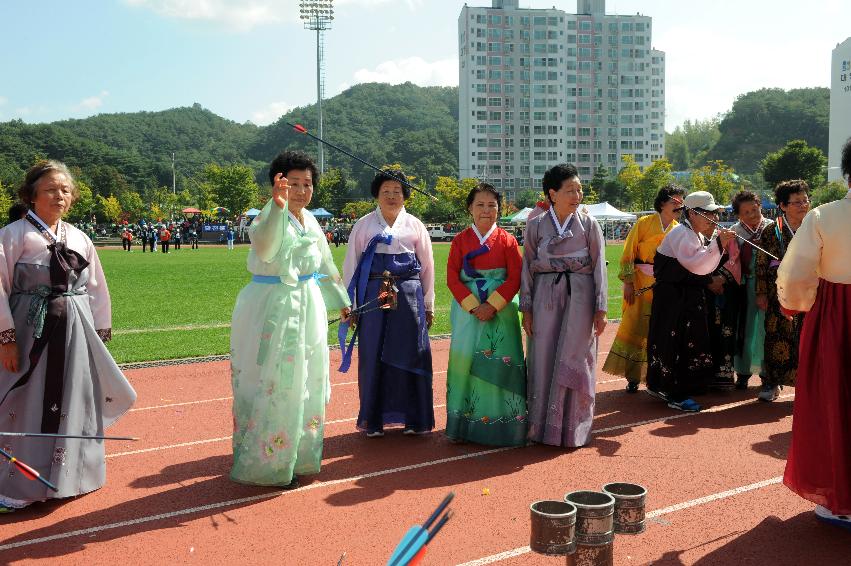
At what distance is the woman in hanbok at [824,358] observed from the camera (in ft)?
13.0

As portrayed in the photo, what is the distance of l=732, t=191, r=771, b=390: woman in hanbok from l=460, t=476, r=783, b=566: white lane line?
290 centimetres

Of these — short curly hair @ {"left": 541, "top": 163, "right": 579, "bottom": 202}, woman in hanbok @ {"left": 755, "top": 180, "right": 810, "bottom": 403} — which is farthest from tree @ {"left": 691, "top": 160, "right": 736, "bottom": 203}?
short curly hair @ {"left": 541, "top": 163, "right": 579, "bottom": 202}

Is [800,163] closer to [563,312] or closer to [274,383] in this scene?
[563,312]

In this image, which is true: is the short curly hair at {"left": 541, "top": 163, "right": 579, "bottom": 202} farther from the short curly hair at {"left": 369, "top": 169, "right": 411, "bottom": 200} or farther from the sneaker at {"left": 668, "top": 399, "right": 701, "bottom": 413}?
the sneaker at {"left": 668, "top": 399, "right": 701, "bottom": 413}

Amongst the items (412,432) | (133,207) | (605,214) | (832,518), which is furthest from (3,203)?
(832,518)

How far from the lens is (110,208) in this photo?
251 ft

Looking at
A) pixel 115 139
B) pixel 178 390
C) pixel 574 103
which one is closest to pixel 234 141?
pixel 115 139

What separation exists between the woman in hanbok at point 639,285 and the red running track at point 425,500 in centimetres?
92

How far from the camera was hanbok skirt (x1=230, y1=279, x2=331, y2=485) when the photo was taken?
475cm

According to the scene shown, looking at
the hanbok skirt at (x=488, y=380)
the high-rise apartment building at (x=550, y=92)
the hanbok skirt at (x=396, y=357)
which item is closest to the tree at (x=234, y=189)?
the high-rise apartment building at (x=550, y=92)

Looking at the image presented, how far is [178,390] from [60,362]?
10.7 ft

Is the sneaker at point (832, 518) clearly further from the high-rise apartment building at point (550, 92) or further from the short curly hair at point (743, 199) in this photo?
the high-rise apartment building at point (550, 92)

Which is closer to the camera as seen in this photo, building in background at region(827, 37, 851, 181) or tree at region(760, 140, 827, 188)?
tree at region(760, 140, 827, 188)

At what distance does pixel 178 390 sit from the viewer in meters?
7.86
